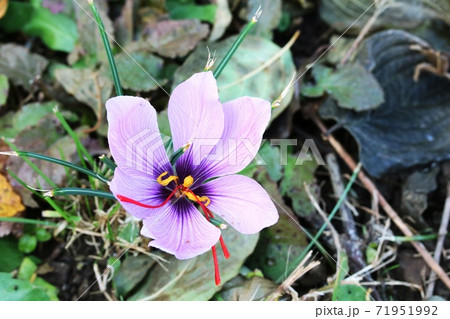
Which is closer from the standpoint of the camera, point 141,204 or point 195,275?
point 141,204

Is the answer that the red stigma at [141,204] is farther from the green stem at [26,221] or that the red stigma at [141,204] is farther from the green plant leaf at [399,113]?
the green plant leaf at [399,113]

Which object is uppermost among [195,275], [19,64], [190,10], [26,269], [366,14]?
[366,14]

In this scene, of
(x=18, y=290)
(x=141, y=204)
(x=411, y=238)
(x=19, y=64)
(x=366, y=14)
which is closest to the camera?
(x=141, y=204)

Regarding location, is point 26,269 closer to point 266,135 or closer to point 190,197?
point 190,197

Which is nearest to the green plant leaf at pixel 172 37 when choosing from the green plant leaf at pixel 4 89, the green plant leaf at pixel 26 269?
the green plant leaf at pixel 4 89

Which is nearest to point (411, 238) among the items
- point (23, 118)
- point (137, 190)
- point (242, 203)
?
point (242, 203)
